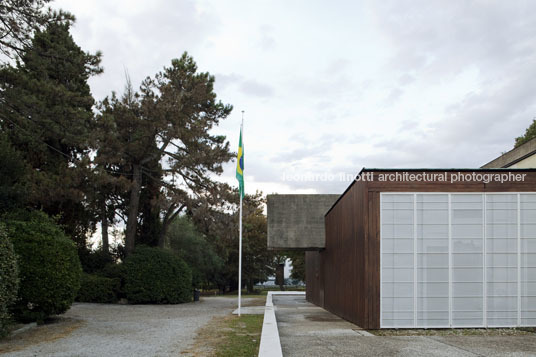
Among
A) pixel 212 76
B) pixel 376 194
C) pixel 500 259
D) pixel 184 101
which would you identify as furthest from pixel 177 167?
pixel 500 259

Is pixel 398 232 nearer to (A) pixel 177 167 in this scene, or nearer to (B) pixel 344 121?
(B) pixel 344 121

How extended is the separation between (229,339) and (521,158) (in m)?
13.4

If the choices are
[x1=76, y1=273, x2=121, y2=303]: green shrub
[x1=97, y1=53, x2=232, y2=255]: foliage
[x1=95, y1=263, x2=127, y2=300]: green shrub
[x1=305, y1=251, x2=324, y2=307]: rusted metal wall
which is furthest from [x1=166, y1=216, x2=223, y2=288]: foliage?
[x1=76, y1=273, x2=121, y2=303]: green shrub

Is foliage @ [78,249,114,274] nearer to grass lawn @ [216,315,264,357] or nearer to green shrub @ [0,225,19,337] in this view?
grass lawn @ [216,315,264,357]

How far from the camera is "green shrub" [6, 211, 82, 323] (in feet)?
39.0

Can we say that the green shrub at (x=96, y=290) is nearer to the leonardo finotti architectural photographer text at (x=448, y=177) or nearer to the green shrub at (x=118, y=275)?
the green shrub at (x=118, y=275)

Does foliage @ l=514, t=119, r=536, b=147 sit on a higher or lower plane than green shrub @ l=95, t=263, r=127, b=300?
higher

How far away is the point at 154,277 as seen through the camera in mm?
22484

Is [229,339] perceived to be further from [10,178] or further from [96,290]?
[96,290]

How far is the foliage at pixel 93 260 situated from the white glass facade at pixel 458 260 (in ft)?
57.6

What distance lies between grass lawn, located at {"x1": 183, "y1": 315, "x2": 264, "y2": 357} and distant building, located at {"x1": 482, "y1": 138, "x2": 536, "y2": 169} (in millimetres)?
11345

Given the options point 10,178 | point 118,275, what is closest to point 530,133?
point 118,275

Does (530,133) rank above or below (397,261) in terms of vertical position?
above

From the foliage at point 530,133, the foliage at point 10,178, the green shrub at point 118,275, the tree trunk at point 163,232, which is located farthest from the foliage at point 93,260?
the foliage at point 530,133
